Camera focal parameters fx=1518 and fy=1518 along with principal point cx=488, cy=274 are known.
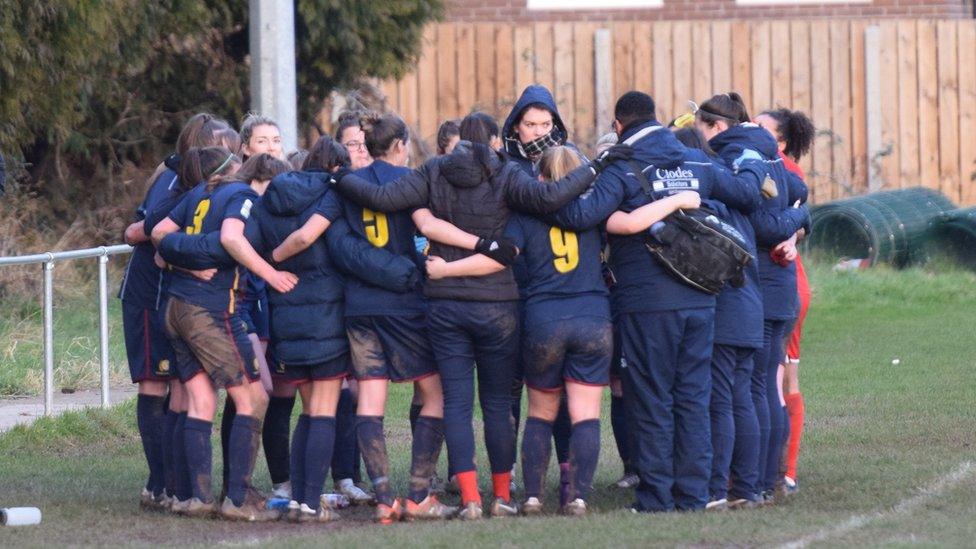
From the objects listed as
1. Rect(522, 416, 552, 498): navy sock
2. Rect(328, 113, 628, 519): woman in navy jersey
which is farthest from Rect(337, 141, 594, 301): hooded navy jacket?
Rect(522, 416, 552, 498): navy sock

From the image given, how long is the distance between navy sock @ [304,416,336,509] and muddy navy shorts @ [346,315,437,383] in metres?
0.31

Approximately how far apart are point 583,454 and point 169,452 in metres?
2.08

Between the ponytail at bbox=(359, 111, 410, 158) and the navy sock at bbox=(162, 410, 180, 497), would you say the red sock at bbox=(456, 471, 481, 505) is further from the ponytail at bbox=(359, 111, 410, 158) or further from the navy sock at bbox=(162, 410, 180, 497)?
the ponytail at bbox=(359, 111, 410, 158)

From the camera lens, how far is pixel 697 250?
6855mm

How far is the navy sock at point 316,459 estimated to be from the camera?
23.1 feet

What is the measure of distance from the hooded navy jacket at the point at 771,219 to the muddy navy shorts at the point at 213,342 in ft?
8.22

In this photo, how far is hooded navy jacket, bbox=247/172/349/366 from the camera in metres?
7.05

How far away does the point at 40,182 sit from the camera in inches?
587

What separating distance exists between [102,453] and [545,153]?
3.88 metres

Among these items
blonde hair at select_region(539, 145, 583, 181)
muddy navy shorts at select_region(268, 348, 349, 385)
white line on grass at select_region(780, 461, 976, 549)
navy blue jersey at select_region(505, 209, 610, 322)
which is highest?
blonde hair at select_region(539, 145, 583, 181)

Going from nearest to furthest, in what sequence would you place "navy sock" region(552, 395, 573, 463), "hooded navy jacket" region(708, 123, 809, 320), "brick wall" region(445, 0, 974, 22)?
"hooded navy jacket" region(708, 123, 809, 320) → "navy sock" region(552, 395, 573, 463) → "brick wall" region(445, 0, 974, 22)

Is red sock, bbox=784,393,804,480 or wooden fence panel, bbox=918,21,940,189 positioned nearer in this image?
red sock, bbox=784,393,804,480

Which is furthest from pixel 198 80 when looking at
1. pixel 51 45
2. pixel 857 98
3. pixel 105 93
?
pixel 857 98

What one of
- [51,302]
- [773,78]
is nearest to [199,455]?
[51,302]
